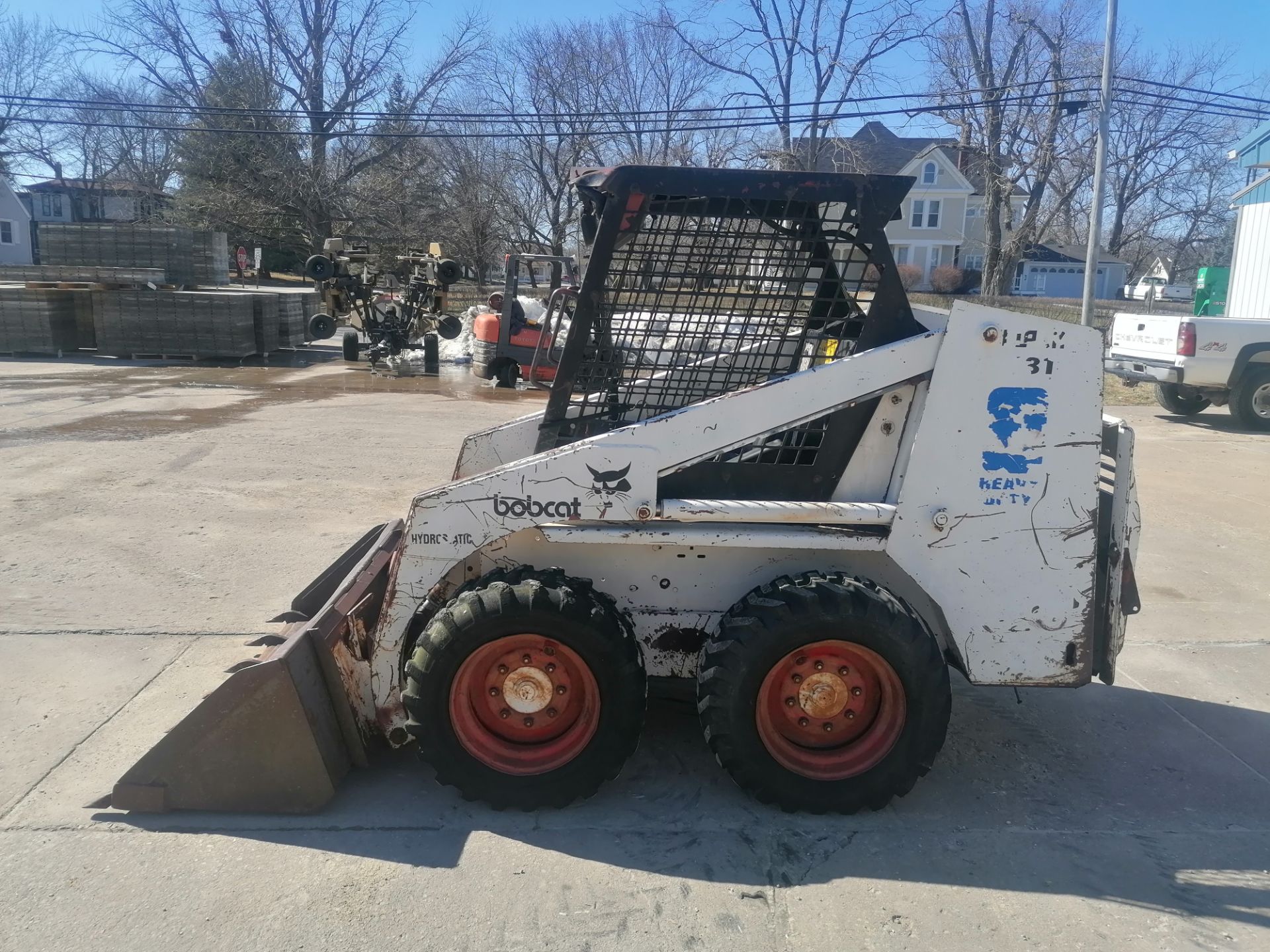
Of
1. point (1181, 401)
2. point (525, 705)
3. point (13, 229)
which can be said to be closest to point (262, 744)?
point (525, 705)

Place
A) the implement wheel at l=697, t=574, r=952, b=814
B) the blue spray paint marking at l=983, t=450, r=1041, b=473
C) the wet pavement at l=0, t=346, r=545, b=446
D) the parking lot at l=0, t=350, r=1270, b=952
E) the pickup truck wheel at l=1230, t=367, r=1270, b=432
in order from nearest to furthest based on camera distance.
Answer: the parking lot at l=0, t=350, r=1270, b=952, the implement wheel at l=697, t=574, r=952, b=814, the blue spray paint marking at l=983, t=450, r=1041, b=473, the wet pavement at l=0, t=346, r=545, b=446, the pickup truck wheel at l=1230, t=367, r=1270, b=432

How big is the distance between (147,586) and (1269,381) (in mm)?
14077

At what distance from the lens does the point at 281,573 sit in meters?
6.23

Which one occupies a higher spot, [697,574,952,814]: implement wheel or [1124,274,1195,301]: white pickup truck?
[1124,274,1195,301]: white pickup truck

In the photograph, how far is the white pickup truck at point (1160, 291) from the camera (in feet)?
159

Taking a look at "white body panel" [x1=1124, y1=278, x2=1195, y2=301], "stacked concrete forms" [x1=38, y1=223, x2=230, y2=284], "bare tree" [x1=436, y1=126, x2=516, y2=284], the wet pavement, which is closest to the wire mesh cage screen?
the wet pavement

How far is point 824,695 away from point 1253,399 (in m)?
12.7

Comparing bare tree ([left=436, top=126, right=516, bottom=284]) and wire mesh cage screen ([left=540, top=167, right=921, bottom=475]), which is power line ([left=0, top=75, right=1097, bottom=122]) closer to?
bare tree ([left=436, top=126, right=516, bottom=284])

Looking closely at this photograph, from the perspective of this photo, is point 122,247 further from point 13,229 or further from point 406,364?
point 13,229

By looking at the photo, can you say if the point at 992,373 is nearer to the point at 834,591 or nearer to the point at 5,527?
the point at 834,591

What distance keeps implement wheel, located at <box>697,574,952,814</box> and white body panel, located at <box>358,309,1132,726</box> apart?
0.23m

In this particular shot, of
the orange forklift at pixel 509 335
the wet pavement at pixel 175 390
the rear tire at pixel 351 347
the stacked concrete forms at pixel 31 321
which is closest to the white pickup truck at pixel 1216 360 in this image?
the orange forklift at pixel 509 335

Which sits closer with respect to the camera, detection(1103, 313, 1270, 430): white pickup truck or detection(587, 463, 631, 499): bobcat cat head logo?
detection(587, 463, 631, 499): bobcat cat head logo

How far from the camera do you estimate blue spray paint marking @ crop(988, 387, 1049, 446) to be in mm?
3410
